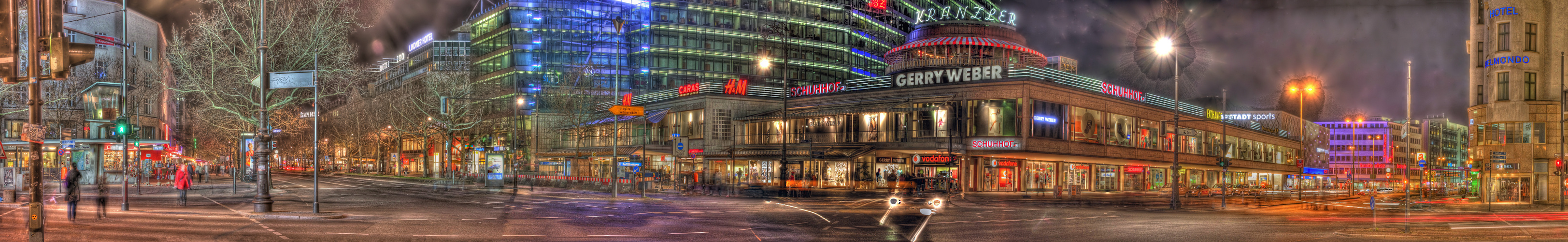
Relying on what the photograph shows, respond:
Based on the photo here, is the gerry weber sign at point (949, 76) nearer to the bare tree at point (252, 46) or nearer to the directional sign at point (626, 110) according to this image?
the directional sign at point (626, 110)

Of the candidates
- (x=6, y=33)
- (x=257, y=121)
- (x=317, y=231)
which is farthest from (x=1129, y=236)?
(x=257, y=121)

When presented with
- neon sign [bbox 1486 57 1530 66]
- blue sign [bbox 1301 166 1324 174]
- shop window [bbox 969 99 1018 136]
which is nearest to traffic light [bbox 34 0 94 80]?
shop window [bbox 969 99 1018 136]

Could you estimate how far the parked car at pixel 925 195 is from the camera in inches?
1219

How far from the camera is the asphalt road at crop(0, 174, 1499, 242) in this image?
57.4 ft

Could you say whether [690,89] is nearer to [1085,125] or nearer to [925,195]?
[1085,125]

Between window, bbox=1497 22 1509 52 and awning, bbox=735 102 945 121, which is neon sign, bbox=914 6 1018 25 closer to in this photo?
awning, bbox=735 102 945 121

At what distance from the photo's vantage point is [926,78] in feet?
176

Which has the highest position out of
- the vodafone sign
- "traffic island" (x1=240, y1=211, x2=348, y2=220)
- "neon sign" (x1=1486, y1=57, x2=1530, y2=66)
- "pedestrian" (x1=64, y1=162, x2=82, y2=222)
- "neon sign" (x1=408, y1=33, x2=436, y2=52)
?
"neon sign" (x1=408, y1=33, x2=436, y2=52)

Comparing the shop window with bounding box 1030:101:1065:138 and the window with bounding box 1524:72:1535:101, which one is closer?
the window with bounding box 1524:72:1535:101

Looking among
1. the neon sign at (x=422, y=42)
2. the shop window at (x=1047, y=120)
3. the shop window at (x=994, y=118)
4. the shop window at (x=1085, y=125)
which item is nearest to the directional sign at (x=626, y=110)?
the shop window at (x=994, y=118)

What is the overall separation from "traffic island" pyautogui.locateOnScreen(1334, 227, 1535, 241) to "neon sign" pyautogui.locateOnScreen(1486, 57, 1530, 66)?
73.0 ft

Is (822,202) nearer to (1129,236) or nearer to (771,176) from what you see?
(1129,236)

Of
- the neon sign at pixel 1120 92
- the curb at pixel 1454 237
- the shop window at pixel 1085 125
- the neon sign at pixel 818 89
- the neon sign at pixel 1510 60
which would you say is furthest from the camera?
the neon sign at pixel 818 89

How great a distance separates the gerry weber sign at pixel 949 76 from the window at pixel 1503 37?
21.1 meters
